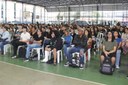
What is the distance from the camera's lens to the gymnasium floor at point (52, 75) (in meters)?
4.29

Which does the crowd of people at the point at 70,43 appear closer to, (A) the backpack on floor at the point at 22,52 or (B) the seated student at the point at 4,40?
(B) the seated student at the point at 4,40

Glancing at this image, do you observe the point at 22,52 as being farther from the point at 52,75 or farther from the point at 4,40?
the point at 52,75

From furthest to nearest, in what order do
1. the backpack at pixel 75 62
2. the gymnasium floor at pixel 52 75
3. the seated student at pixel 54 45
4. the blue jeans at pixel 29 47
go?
the blue jeans at pixel 29 47 → the seated student at pixel 54 45 → the backpack at pixel 75 62 → the gymnasium floor at pixel 52 75

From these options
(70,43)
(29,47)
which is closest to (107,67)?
(70,43)

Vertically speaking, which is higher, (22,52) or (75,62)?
(22,52)

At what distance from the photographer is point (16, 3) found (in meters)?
25.3

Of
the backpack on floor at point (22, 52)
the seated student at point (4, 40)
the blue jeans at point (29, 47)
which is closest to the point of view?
the blue jeans at point (29, 47)

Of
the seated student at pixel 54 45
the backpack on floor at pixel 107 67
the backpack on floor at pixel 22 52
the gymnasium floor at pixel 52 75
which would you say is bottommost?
the gymnasium floor at pixel 52 75

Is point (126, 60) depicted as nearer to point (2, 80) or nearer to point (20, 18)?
point (2, 80)

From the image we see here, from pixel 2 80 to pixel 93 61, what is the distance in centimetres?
322

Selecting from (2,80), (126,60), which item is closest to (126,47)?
(126,60)

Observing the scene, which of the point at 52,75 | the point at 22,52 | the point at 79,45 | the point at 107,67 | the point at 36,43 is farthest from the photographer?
the point at 22,52

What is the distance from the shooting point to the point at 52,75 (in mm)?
4816

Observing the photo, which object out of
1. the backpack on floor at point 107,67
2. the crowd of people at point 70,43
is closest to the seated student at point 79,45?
the crowd of people at point 70,43
